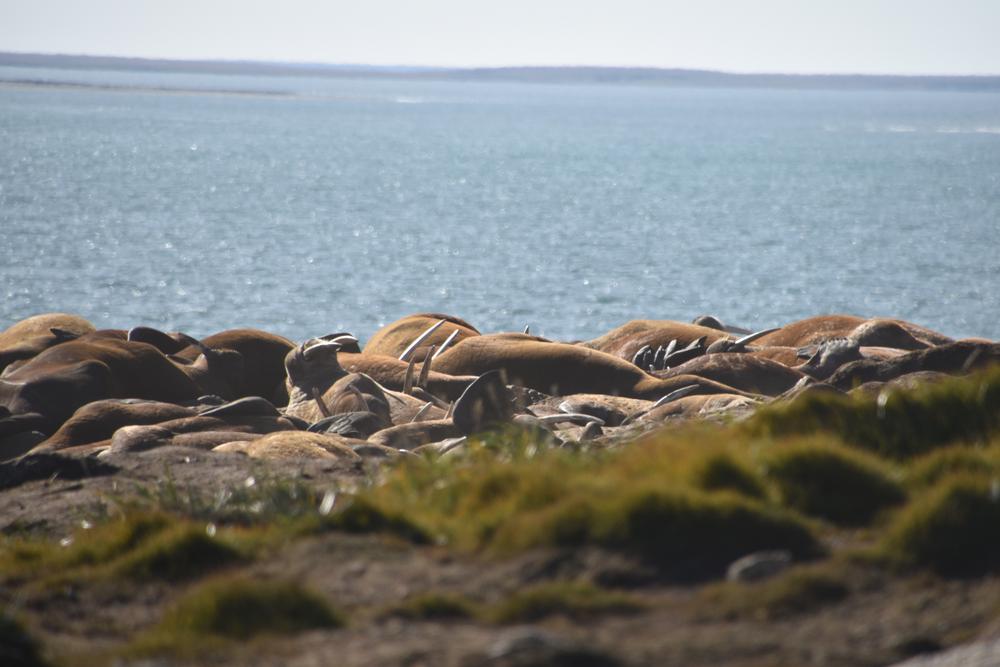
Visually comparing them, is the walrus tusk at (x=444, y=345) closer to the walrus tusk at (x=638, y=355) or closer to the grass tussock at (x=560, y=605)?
the walrus tusk at (x=638, y=355)

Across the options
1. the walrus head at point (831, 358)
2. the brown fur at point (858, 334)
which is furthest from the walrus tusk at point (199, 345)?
the brown fur at point (858, 334)

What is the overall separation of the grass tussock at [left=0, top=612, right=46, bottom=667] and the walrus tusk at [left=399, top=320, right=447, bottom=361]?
37.9 ft

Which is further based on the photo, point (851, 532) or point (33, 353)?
point (33, 353)

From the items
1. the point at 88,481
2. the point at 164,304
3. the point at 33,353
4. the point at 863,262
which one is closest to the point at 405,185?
the point at 863,262

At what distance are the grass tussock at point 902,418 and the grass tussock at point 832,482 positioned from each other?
0.59m

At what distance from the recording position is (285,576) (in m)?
5.63

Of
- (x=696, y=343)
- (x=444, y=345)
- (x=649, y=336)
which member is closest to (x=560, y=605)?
(x=444, y=345)

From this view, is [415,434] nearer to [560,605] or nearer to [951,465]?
[951,465]

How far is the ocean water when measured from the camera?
1481 inches

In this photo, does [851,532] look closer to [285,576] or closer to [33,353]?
[285,576]

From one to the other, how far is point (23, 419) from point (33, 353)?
3104 mm

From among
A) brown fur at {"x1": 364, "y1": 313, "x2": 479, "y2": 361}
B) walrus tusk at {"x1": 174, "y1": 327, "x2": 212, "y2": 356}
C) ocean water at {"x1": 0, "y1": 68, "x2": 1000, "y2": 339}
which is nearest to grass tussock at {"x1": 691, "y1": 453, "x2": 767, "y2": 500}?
walrus tusk at {"x1": 174, "y1": 327, "x2": 212, "y2": 356}

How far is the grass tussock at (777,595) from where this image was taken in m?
4.93

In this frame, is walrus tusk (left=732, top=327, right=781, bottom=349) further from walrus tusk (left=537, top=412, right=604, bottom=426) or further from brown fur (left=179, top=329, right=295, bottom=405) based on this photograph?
brown fur (left=179, top=329, right=295, bottom=405)
